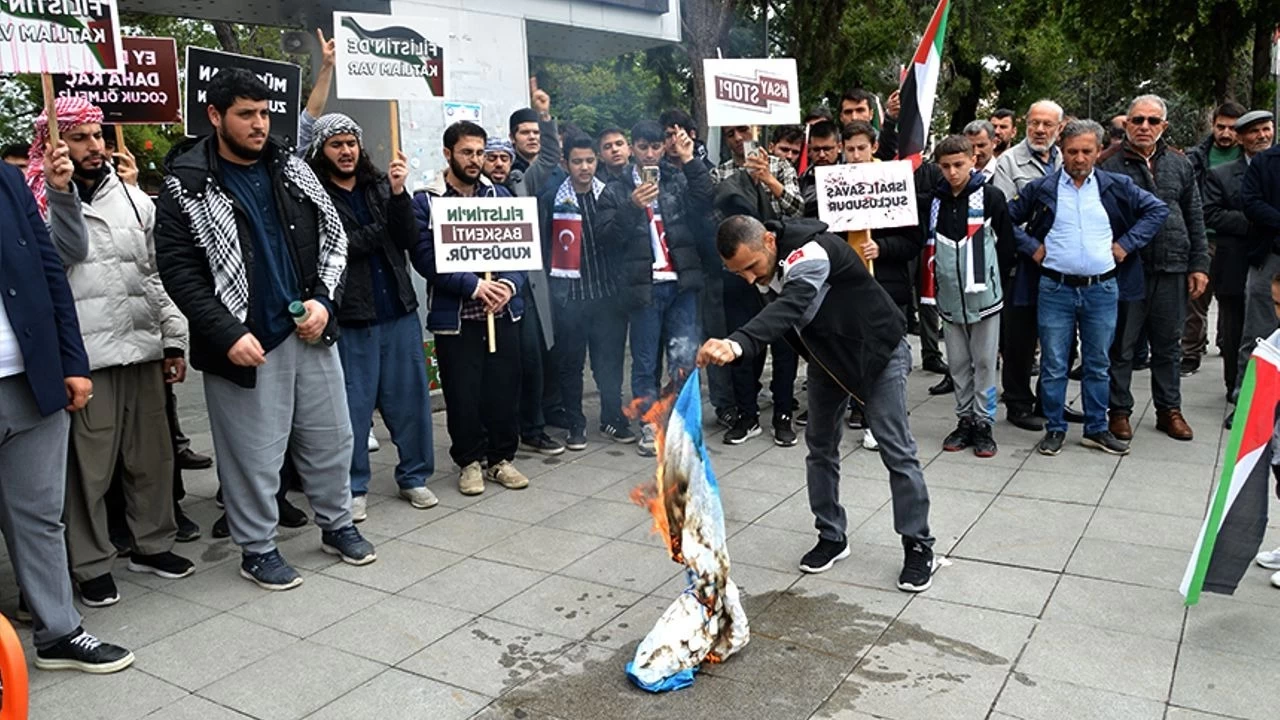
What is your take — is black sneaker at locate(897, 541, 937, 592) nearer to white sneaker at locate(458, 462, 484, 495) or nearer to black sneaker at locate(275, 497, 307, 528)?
white sneaker at locate(458, 462, 484, 495)

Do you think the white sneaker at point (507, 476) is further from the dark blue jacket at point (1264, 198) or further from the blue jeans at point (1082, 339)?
the dark blue jacket at point (1264, 198)

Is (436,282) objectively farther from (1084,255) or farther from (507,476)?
(1084,255)

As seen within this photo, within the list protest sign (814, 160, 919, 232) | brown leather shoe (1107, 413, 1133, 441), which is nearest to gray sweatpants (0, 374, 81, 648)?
protest sign (814, 160, 919, 232)

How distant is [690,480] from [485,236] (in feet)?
9.12

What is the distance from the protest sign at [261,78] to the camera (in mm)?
5594

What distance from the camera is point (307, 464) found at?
4.81m

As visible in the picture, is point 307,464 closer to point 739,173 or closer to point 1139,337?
point 739,173

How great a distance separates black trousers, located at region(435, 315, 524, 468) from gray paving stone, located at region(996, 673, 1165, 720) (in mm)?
3449

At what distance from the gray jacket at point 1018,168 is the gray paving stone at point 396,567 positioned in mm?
4926

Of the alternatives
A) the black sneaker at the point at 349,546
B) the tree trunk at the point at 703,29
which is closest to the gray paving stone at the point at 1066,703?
the black sneaker at the point at 349,546

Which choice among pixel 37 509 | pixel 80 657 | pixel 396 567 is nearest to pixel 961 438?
pixel 396 567

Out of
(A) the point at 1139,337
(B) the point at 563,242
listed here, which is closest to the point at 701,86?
(B) the point at 563,242

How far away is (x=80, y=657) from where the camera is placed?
3793 millimetres

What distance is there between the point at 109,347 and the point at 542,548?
2192mm
